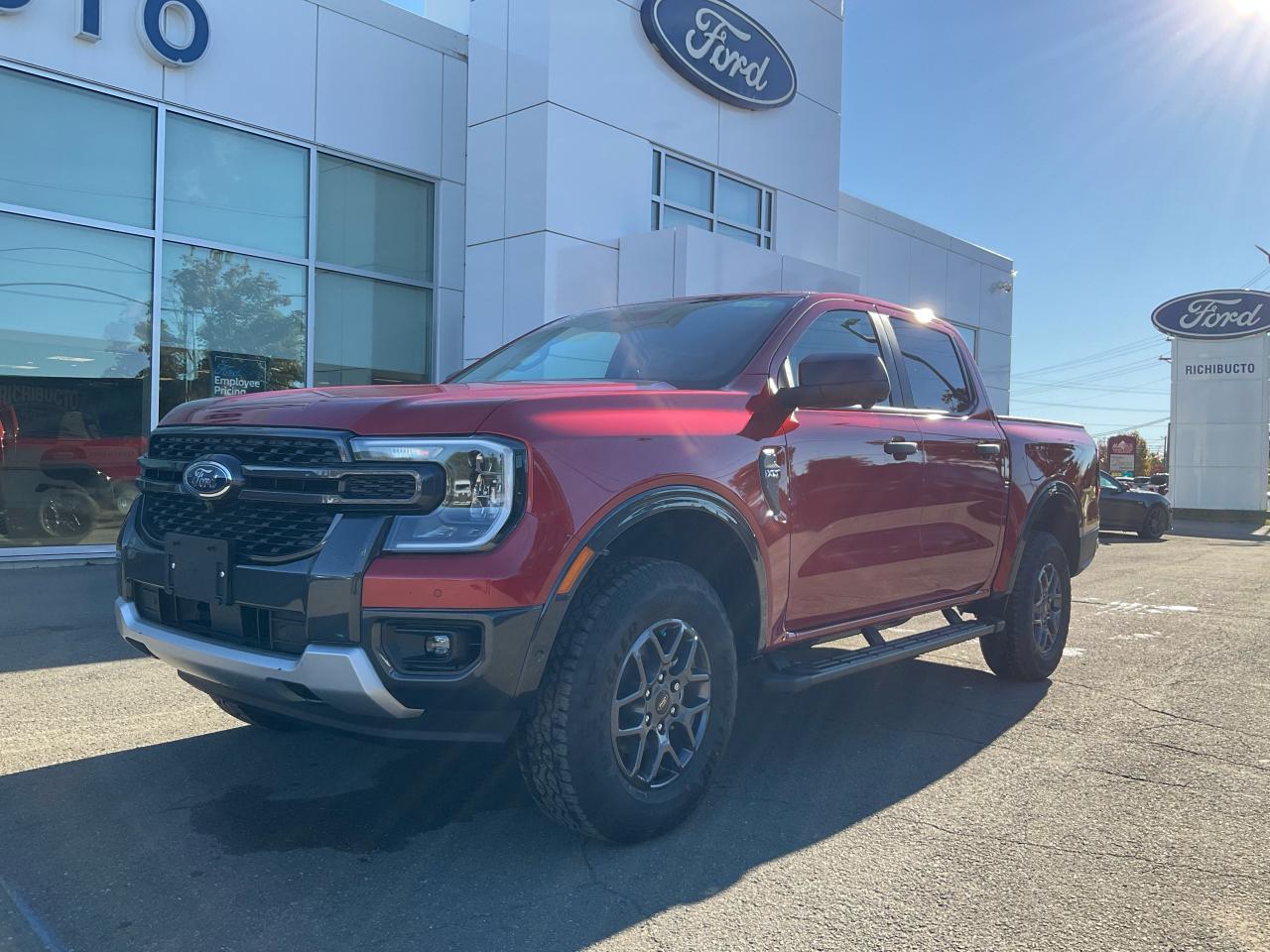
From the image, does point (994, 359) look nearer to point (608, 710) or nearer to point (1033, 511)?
point (1033, 511)

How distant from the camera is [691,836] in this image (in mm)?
3184

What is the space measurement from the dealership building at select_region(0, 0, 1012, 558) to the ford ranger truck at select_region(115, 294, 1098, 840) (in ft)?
24.5

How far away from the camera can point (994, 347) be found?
74.4 ft

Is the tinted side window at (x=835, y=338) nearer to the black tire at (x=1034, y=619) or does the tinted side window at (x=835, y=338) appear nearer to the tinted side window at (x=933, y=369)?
the tinted side window at (x=933, y=369)

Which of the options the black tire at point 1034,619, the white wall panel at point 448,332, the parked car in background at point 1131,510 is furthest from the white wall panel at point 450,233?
the parked car in background at point 1131,510

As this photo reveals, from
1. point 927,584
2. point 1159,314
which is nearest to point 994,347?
point 1159,314

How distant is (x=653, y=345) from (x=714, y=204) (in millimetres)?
10239

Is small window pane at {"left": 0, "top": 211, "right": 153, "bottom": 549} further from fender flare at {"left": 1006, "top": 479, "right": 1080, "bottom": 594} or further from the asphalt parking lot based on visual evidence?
fender flare at {"left": 1006, "top": 479, "right": 1080, "bottom": 594}

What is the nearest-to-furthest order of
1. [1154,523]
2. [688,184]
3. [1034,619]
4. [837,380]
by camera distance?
[837,380], [1034,619], [688,184], [1154,523]

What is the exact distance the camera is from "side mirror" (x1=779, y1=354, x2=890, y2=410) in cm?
346

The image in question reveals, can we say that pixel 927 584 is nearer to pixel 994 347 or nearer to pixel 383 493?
pixel 383 493

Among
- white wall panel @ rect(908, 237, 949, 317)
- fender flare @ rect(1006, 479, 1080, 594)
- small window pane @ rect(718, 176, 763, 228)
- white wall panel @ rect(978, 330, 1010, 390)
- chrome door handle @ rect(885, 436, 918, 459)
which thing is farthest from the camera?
white wall panel @ rect(978, 330, 1010, 390)

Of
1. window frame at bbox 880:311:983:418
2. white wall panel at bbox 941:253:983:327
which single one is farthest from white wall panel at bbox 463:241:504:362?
white wall panel at bbox 941:253:983:327

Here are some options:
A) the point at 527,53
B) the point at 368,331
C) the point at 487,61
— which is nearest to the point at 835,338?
the point at 527,53
